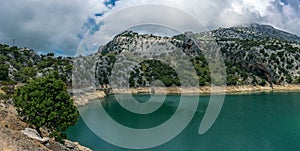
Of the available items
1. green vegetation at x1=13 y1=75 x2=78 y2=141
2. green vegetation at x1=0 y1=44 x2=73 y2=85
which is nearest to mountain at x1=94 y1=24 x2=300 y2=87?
green vegetation at x1=0 y1=44 x2=73 y2=85

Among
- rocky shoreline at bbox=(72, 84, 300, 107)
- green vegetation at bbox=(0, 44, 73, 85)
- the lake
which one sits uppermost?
green vegetation at bbox=(0, 44, 73, 85)

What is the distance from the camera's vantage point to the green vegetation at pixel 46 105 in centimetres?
3086

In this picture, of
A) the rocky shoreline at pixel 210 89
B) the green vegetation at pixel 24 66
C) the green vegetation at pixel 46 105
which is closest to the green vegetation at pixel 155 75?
the rocky shoreline at pixel 210 89

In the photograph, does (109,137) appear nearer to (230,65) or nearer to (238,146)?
(238,146)

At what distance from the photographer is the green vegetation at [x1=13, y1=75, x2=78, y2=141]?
30859mm

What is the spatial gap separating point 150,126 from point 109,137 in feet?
38.5

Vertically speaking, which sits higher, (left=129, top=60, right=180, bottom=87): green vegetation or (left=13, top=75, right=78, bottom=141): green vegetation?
(left=129, top=60, right=180, bottom=87): green vegetation

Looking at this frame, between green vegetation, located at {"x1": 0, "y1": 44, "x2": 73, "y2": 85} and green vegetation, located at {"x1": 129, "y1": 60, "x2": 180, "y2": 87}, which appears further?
green vegetation, located at {"x1": 129, "y1": 60, "x2": 180, "y2": 87}

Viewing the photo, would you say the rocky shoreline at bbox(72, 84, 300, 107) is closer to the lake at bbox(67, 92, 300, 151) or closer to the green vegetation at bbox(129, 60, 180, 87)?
the green vegetation at bbox(129, 60, 180, 87)

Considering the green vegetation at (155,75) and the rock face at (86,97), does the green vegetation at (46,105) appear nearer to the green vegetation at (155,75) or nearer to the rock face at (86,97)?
the rock face at (86,97)

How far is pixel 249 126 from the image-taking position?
54.3 m

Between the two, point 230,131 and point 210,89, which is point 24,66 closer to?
point 230,131

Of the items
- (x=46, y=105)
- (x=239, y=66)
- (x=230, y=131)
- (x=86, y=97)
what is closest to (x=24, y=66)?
(x=86, y=97)

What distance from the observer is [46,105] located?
102 feet
